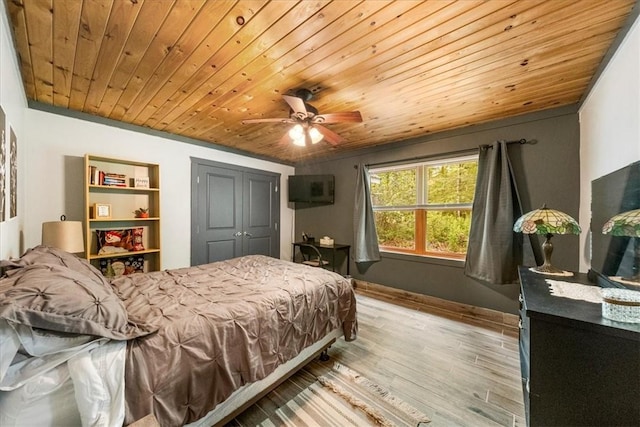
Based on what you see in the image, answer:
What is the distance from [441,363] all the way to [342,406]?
3.45ft

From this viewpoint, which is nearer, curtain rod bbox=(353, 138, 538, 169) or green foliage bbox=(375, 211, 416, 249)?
curtain rod bbox=(353, 138, 538, 169)

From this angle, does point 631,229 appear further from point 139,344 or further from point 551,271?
point 139,344

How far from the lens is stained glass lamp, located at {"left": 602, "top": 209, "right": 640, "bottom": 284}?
1.15 m

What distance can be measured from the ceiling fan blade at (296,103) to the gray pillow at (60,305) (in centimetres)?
170

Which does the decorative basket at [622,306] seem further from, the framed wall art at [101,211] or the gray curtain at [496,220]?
the framed wall art at [101,211]

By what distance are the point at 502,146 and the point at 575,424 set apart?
8.86ft

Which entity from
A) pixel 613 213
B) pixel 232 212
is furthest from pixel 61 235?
pixel 613 213

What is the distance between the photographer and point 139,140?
3.27 metres

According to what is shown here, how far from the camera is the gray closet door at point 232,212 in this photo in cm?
388

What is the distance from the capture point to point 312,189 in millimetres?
4750

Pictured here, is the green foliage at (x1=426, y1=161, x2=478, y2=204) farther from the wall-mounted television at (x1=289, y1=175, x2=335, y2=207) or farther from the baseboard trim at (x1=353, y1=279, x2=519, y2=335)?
the wall-mounted television at (x1=289, y1=175, x2=335, y2=207)

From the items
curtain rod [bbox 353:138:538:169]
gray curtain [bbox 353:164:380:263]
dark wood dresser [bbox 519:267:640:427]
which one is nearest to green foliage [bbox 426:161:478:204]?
curtain rod [bbox 353:138:538:169]

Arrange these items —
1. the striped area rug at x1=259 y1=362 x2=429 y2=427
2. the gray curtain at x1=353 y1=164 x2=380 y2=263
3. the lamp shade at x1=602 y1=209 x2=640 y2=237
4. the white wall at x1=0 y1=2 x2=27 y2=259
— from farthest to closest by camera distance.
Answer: the gray curtain at x1=353 y1=164 x2=380 y2=263, the striped area rug at x1=259 y1=362 x2=429 y2=427, the white wall at x1=0 y1=2 x2=27 y2=259, the lamp shade at x1=602 y1=209 x2=640 y2=237

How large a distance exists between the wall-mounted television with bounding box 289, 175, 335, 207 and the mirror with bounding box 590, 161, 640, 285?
10.8ft
